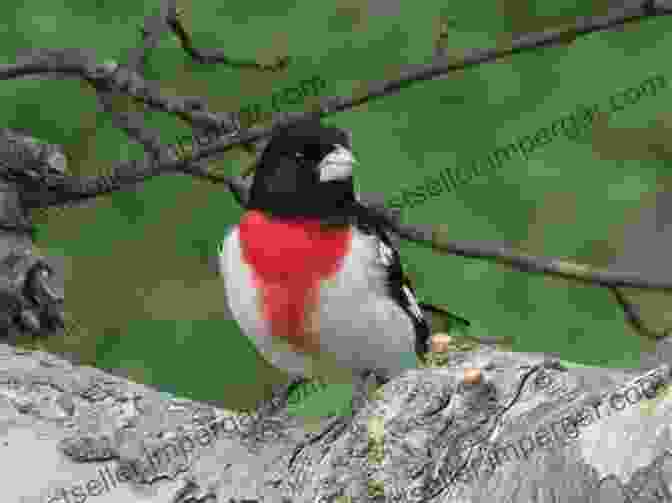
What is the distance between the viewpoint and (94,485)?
2.27 metres

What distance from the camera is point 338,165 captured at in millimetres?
2945

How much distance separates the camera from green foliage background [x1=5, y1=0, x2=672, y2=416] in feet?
13.6

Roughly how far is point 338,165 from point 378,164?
1.43 metres

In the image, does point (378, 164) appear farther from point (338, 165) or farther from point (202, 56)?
point (338, 165)

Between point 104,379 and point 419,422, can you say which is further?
point 104,379

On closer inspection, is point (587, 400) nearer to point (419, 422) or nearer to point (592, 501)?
point (592, 501)

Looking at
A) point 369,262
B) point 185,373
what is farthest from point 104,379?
point 185,373

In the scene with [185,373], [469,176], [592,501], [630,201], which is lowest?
[185,373]

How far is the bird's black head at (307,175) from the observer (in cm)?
297

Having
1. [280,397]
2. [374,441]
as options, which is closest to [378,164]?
[280,397]

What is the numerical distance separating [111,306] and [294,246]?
1485mm

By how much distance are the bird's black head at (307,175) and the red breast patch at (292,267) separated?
0.09 meters

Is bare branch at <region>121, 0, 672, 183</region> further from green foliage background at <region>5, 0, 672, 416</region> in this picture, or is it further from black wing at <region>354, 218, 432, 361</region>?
green foliage background at <region>5, 0, 672, 416</region>

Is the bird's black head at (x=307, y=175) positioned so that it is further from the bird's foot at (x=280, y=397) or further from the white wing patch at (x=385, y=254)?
the bird's foot at (x=280, y=397)
